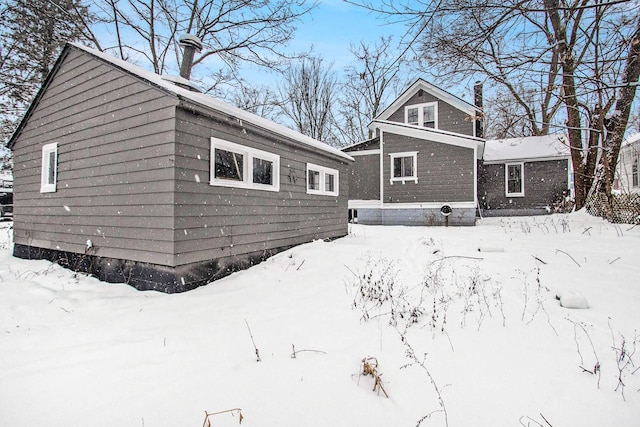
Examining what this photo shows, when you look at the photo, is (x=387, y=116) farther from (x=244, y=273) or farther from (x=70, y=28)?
(x=70, y=28)

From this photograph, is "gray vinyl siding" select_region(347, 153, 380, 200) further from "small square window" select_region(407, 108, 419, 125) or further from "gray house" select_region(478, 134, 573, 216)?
"gray house" select_region(478, 134, 573, 216)

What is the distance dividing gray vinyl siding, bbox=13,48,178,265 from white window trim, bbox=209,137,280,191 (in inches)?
29.6

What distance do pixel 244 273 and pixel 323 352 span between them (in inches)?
127

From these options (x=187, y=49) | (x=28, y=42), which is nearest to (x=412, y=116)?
(x=187, y=49)

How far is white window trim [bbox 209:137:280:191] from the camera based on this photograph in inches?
209

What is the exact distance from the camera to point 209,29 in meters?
15.0

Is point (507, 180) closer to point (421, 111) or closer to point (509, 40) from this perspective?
point (421, 111)

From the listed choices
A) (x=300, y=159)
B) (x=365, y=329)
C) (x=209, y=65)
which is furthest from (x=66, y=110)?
(x=209, y=65)

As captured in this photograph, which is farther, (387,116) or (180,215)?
(387,116)

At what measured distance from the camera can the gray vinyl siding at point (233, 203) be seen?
4855 mm

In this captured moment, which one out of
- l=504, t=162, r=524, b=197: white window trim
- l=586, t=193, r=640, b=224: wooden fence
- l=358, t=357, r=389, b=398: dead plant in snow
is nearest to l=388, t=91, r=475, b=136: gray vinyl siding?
l=504, t=162, r=524, b=197: white window trim

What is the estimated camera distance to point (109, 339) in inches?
126

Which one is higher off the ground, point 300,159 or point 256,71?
point 256,71

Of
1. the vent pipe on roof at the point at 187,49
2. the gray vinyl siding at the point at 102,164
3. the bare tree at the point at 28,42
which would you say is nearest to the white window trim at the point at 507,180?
the vent pipe on roof at the point at 187,49
